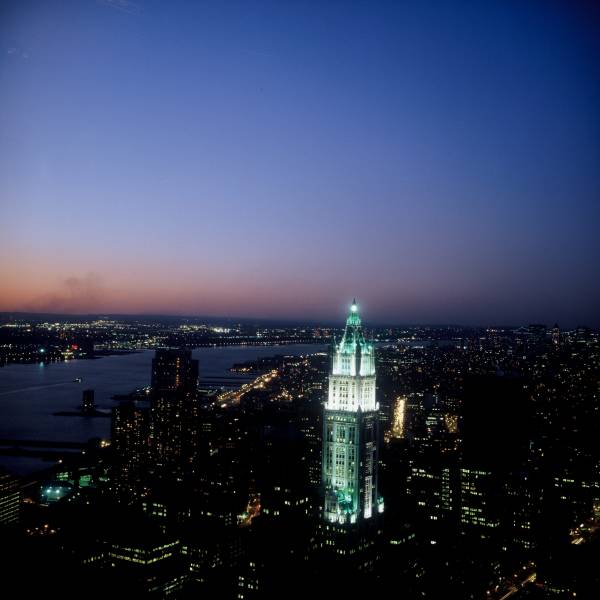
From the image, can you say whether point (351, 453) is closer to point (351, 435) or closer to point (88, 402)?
point (351, 435)

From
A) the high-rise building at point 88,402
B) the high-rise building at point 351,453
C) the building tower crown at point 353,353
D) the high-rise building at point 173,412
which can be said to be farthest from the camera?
the high-rise building at point 88,402

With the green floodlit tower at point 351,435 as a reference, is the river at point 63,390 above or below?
below

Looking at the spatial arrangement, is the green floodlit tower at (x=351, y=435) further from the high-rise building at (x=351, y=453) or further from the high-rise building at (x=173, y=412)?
the high-rise building at (x=173, y=412)

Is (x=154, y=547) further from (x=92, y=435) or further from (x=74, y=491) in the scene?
(x=92, y=435)

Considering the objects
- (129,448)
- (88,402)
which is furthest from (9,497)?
(88,402)

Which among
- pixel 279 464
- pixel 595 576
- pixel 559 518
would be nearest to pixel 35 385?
pixel 279 464

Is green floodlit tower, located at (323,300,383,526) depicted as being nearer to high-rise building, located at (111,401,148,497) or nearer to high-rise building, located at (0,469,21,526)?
high-rise building, located at (111,401,148,497)

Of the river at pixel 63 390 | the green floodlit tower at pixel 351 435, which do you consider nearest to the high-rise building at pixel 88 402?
the river at pixel 63 390
